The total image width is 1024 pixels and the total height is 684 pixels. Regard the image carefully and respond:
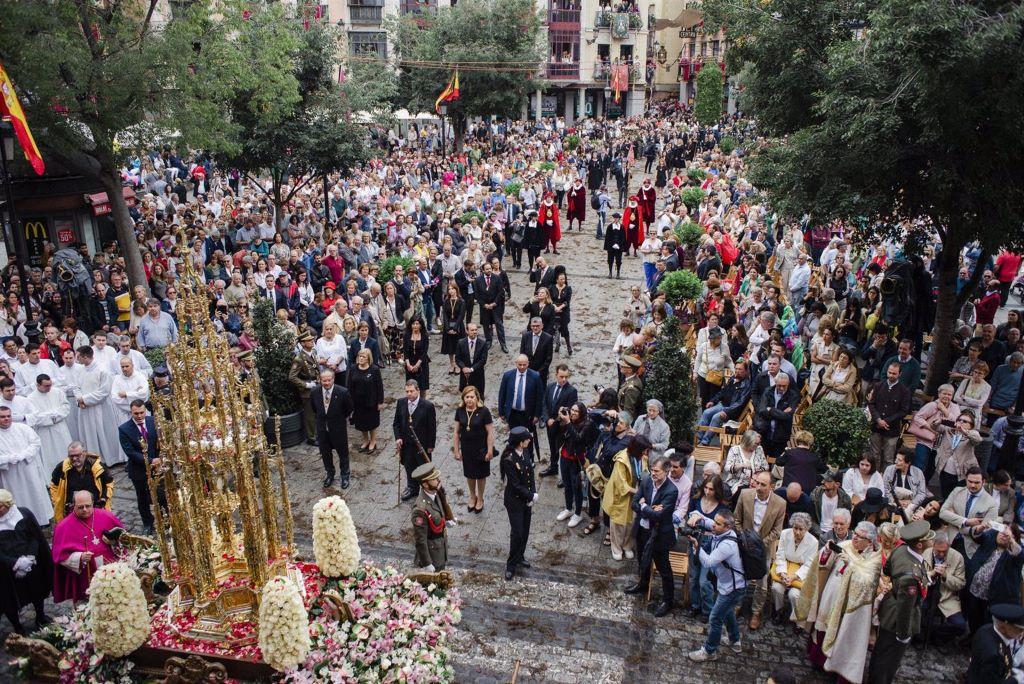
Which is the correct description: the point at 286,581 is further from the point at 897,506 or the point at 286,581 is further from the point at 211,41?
the point at 211,41

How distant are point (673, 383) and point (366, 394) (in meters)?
4.44

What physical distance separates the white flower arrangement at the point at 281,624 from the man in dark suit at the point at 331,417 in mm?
5044

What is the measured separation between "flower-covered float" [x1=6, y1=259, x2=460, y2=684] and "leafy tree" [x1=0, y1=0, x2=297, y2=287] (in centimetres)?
1021

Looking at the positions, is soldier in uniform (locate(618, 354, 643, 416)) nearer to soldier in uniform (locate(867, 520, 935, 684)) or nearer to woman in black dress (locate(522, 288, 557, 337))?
woman in black dress (locate(522, 288, 557, 337))

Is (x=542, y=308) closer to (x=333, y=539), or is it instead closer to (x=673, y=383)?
(x=673, y=383)

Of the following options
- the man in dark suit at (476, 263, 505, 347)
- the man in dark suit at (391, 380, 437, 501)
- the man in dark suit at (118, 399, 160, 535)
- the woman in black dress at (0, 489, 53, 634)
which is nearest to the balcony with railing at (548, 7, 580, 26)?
the man in dark suit at (476, 263, 505, 347)

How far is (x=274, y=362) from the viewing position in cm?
1245

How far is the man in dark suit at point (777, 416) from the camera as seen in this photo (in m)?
11.1

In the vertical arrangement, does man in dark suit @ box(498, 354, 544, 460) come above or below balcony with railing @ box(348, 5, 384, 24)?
below

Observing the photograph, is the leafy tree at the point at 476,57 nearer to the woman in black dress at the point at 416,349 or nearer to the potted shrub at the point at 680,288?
the potted shrub at the point at 680,288

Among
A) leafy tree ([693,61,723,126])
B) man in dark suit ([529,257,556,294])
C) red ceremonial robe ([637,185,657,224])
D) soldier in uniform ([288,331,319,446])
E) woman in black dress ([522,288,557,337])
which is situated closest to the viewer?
soldier in uniform ([288,331,319,446])

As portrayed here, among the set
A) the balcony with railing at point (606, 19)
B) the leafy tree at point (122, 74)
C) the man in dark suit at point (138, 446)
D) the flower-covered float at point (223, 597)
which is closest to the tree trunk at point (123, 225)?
the leafy tree at point (122, 74)

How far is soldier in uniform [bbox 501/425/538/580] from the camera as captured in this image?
9.43 metres

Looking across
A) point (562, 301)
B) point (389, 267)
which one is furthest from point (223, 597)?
point (389, 267)
